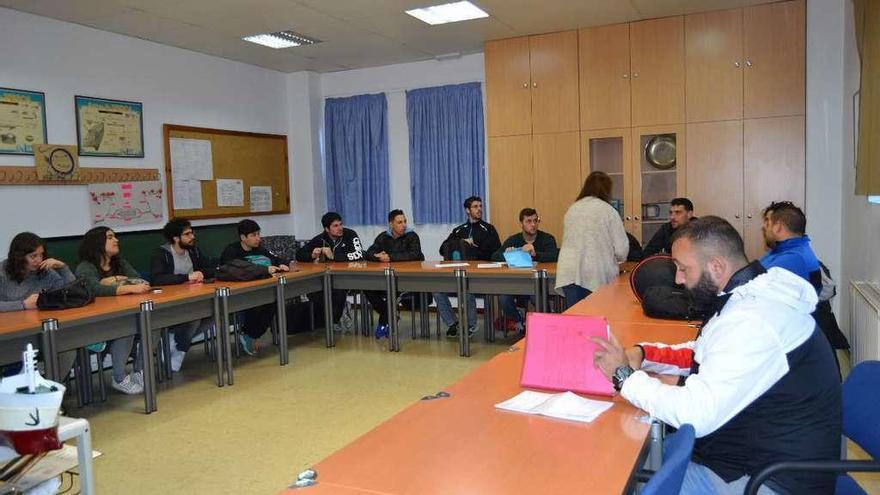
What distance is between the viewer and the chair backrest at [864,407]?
6.06 feet

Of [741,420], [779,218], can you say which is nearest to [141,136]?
[779,218]

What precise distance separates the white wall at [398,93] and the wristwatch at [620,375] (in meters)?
5.69

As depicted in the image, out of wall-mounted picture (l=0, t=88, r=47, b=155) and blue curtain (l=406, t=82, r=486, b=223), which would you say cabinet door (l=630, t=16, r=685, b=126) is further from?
wall-mounted picture (l=0, t=88, r=47, b=155)

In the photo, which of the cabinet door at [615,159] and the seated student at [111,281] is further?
the cabinet door at [615,159]

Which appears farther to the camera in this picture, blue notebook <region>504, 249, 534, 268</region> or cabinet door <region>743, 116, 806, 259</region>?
cabinet door <region>743, 116, 806, 259</region>

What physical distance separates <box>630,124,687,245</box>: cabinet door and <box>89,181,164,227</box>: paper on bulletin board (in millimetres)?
4615

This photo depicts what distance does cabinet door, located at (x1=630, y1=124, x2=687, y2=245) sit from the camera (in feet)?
20.3

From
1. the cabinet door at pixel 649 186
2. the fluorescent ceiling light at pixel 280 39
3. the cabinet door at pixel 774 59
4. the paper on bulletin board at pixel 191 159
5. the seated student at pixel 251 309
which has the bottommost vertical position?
the seated student at pixel 251 309

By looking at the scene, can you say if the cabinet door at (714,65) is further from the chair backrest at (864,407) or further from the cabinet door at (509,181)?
the chair backrest at (864,407)

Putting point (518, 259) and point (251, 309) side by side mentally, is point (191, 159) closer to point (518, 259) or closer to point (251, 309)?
point (251, 309)

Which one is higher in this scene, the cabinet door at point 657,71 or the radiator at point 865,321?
the cabinet door at point 657,71

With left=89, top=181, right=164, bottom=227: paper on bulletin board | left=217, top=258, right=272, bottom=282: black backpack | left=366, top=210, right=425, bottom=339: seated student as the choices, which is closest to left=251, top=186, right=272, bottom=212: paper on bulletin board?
left=89, top=181, right=164, bottom=227: paper on bulletin board

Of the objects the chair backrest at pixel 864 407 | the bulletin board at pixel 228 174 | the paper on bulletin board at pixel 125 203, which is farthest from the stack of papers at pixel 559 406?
the bulletin board at pixel 228 174

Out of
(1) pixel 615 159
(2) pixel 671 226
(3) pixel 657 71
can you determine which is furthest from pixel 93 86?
(2) pixel 671 226
